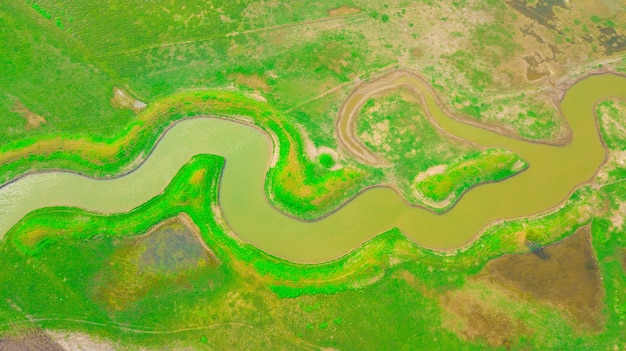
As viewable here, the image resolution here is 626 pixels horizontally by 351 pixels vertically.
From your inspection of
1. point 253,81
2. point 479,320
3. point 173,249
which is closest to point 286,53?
point 253,81

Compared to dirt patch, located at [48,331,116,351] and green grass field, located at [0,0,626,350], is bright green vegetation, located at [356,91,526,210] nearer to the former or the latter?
green grass field, located at [0,0,626,350]

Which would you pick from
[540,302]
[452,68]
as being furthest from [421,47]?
[540,302]

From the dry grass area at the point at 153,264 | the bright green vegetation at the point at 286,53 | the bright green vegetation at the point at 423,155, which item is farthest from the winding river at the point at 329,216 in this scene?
the dry grass area at the point at 153,264

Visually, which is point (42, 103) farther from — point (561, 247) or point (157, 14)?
point (561, 247)

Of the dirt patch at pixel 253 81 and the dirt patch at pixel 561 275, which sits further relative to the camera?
the dirt patch at pixel 253 81

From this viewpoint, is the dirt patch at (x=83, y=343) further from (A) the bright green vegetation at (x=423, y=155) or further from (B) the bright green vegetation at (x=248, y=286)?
(A) the bright green vegetation at (x=423, y=155)

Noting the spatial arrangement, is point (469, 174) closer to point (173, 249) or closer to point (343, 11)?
point (343, 11)
